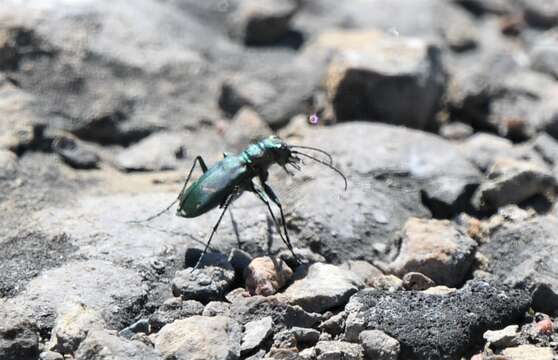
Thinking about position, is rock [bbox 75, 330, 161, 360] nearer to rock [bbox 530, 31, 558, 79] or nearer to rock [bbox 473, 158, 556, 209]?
rock [bbox 473, 158, 556, 209]

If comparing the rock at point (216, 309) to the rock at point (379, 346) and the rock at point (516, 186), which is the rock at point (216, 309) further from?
the rock at point (516, 186)

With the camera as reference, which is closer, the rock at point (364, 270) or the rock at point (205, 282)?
the rock at point (205, 282)

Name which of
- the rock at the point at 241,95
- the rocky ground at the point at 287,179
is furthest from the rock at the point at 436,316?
the rock at the point at 241,95

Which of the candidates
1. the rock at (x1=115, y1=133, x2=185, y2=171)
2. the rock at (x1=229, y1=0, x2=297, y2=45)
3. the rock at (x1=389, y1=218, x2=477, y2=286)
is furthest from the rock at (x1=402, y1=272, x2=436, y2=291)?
the rock at (x1=229, y1=0, x2=297, y2=45)

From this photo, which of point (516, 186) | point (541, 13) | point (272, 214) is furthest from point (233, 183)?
point (541, 13)

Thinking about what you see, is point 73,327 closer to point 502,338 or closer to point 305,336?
point 305,336

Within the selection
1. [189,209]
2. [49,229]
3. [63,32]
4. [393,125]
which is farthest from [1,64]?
[393,125]

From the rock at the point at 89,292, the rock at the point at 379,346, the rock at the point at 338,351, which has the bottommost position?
the rock at the point at 89,292
